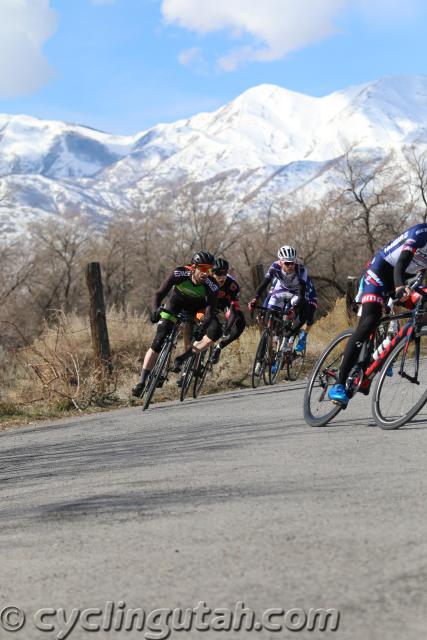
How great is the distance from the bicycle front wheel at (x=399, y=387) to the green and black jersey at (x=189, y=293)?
203 inches

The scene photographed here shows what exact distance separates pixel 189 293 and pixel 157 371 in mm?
1263

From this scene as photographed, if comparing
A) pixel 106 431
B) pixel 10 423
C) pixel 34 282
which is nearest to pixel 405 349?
pixel 106 431

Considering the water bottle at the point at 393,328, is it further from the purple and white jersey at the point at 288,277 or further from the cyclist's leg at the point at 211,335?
the purple and white jersey at the point at 288,277

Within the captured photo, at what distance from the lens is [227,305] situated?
560 inches

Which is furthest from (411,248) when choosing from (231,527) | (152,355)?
(152,355)

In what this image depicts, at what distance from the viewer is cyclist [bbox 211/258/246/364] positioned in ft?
43.7

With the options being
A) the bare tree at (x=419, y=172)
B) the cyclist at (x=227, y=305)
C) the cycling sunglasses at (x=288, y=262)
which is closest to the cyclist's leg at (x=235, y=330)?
the cyclist at (x=227, y=305)

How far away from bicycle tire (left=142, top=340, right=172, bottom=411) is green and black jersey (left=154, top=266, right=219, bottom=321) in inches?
24.5

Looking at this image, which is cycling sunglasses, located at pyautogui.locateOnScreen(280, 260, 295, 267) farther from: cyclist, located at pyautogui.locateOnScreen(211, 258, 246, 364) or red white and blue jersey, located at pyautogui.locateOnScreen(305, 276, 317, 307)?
cyclist, located at pyautogui.locateOnScreen(211, 258, 246, 364)

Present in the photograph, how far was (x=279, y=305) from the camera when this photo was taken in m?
14.3

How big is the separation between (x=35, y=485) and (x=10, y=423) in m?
5.66

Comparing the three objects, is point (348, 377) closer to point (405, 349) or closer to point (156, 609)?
point (405, 349)

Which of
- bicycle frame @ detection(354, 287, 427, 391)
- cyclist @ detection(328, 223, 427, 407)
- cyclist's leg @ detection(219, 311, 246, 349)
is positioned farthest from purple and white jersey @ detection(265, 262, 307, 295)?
bicycle frame @ detection(354, 287, 427, 391)

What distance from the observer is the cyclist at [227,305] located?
13320mm
